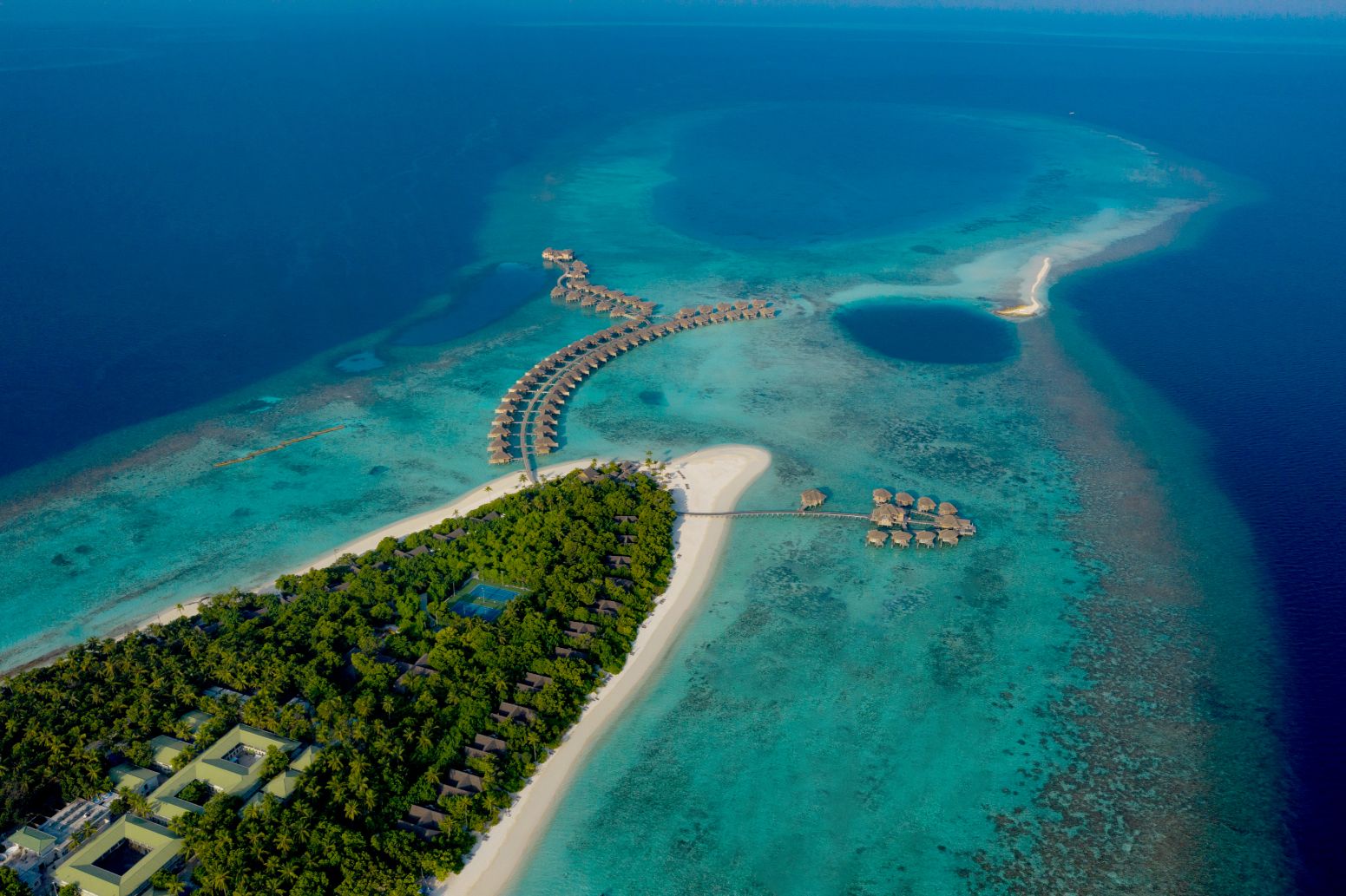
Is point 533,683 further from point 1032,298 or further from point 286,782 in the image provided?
point 1032,298

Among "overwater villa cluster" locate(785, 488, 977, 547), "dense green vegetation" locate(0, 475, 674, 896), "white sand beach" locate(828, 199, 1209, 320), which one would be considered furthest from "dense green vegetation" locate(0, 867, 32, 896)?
"white sand beach" locate(828, 199, 1209, 320)

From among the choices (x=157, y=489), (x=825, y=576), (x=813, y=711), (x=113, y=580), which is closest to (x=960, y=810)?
(x=813, y=711)

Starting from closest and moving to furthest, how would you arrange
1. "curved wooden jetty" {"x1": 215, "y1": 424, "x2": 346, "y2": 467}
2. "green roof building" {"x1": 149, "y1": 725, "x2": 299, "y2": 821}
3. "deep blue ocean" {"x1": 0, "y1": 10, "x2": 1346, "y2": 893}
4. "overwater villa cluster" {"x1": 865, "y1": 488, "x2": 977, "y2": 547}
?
"green roof building" {"x1": 149, "y1": 725, "x2": 299, "y2": 821} → "overwater villa cluster" {"x1": 865, "y1": 488, "x2": 977, "y2": 547} → "curved wooden jetty" {"x1": 215, "y1": 424, "x2": 346, "y2": 467} → "deep blue ocean" {"x1": 0, "y1": 10, "x2": 1346, "y2": 893}

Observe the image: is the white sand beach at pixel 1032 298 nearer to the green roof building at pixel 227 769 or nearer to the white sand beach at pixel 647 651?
the white sand beach at pixel 647 651

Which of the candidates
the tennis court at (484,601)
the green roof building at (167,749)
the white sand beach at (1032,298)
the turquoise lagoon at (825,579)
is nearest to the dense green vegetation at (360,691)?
the green roof building at (167,749)

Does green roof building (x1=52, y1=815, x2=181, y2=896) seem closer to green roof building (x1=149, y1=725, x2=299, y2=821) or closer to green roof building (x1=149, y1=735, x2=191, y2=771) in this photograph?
green roof building (x1=149, y1=725, x2=299, y2=821)

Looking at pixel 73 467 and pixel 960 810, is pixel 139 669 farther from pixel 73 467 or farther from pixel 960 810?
pixel 960 810
